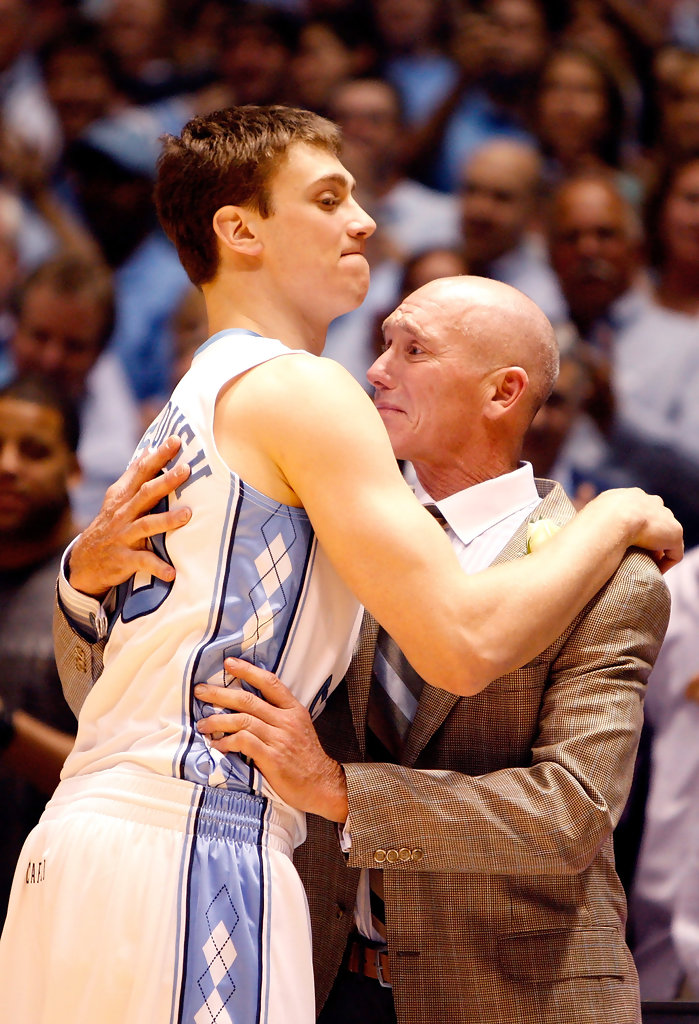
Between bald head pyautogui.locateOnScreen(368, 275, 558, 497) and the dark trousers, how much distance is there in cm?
101

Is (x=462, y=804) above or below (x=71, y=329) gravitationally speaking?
below

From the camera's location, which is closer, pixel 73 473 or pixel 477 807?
pixel 477 807

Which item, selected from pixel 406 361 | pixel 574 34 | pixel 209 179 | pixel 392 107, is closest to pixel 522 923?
pixel 406 361

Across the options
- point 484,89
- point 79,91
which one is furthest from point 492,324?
point 79,91

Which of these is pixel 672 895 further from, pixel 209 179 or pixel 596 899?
pixel 209 179

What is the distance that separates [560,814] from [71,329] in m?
3.80

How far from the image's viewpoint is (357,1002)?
212 cm

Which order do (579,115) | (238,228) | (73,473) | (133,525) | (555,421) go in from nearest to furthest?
(133,525), (238,228), (73,473), (555,421), (579,115)

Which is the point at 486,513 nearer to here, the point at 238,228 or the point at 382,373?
the point at 382,373

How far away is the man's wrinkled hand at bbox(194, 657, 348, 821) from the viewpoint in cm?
165

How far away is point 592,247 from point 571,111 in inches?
28.5

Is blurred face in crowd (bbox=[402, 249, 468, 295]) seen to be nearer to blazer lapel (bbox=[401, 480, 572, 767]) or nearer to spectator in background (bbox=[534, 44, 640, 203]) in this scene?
spectator in background (bbox=[534, 44, 640, 203])

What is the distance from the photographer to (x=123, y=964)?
1.54 m

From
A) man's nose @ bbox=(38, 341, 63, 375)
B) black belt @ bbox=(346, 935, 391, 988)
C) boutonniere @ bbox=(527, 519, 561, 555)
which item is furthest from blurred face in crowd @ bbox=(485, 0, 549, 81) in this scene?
black belt @ bbox=(346, 935, 391, 988)
